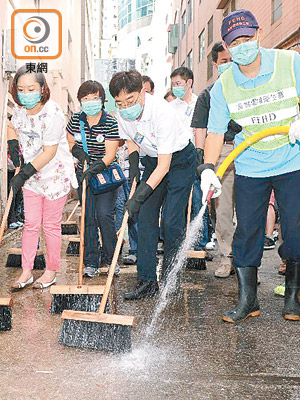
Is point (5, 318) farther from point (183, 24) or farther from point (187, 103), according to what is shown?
point (183, 24)

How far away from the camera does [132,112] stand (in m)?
3.45

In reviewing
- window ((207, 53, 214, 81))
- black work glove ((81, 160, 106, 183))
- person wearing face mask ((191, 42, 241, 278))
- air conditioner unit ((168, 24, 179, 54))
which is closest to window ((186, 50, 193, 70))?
air conditioner unit ((168, 24, 179, 54))

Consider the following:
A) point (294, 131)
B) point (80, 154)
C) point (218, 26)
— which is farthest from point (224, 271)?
point (218, 26)

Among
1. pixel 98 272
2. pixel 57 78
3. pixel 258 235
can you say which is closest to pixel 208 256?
pixel 98 272

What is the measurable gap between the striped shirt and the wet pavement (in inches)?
54.5

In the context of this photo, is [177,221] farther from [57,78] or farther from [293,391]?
[57,78]

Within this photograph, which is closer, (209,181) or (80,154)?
(209,181)

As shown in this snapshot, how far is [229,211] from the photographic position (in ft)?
15.4

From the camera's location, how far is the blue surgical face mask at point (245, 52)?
2932 millimetres

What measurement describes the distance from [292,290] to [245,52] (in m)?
1.50

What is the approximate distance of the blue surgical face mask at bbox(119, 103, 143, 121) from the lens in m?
3.43

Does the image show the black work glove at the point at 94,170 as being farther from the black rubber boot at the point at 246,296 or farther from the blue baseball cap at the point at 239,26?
the blue baseball cap at the point at 239,26

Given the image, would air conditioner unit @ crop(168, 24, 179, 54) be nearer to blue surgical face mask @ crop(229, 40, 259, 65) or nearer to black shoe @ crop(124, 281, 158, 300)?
black shoe @ crop(124, 281, 158, 300)

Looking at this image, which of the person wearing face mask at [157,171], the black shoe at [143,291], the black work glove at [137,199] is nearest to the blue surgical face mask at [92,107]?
the person wearing face mask at [157,171]
